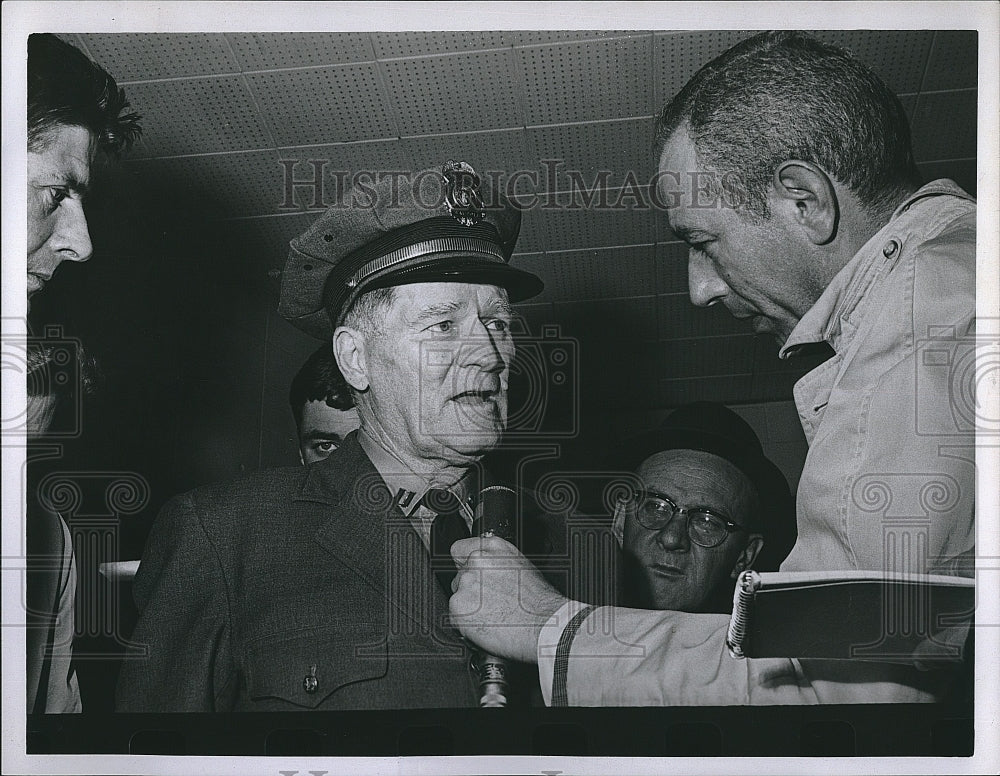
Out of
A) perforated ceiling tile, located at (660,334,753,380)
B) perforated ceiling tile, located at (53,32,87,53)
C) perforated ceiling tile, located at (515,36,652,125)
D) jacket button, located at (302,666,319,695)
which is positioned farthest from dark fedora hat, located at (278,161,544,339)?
jacket button, located at (302,666,319,695)

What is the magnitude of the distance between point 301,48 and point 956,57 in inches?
65.9

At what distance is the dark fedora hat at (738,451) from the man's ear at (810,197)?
522 mm

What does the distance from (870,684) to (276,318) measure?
1.76 metres

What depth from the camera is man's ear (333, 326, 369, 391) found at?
2885 mm

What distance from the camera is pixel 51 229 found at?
291 centimetres

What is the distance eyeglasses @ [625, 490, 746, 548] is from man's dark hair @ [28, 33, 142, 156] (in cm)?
162

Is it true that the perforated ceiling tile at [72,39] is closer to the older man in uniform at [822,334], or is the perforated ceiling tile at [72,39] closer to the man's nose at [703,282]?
the older man in uniform at [822,334]

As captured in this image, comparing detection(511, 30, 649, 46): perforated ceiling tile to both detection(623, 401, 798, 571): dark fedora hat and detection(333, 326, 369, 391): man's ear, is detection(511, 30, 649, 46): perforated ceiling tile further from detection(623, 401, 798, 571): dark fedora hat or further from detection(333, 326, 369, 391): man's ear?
detection(623, 401, 798, 571): dark fedora hat

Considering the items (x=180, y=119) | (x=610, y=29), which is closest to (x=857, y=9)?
(x=610, y=29)

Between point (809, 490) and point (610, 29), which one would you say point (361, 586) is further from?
point (610, 29)

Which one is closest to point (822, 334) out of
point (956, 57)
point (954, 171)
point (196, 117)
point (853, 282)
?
point (853, 282)

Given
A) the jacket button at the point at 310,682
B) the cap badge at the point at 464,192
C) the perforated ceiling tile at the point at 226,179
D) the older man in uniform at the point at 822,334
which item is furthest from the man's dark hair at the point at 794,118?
the jacket button at the point at 310,682

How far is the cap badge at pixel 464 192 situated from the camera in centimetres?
290

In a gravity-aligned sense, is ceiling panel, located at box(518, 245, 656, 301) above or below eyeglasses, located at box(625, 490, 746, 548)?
above
